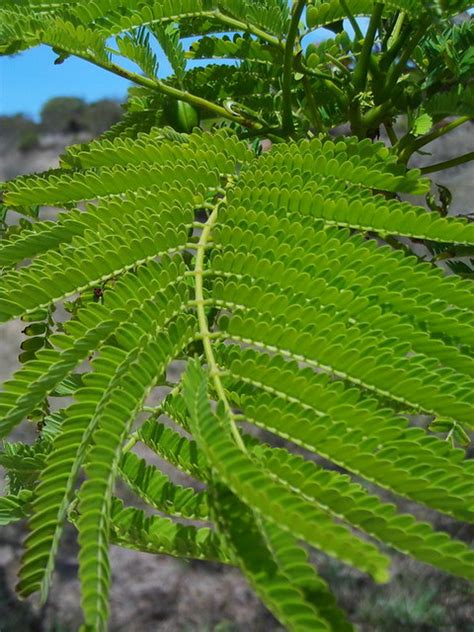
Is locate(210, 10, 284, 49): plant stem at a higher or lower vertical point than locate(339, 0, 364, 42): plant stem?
lower

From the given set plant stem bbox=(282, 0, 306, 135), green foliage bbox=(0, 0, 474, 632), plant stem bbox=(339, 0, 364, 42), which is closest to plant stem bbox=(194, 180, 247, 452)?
green foliage bbox=(0, 0, 474, 632)

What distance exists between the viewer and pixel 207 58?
864 mm

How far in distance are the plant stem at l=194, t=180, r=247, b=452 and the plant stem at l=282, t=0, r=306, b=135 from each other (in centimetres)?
24

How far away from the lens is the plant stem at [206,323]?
1.29ft

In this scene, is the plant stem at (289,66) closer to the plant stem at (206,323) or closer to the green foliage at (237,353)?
the green foliage at (237,353)

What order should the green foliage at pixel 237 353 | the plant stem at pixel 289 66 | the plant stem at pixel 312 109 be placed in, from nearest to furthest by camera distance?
the green foliage at pixel 237 353, the plant stem at pixel 289 66, the plant stem at pixel 312 109

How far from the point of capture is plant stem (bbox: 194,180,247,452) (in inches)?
15.5

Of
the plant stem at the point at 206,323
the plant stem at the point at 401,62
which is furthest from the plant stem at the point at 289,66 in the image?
the plant stem at the point at 206,323

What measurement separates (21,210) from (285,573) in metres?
0.55

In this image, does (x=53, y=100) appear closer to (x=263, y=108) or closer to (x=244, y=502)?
(x=263, y=108)

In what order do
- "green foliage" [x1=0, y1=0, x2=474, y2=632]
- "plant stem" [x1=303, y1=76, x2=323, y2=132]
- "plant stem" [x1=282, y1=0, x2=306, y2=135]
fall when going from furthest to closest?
"plant stem" [x1=303, y1=76, x2=323, y2=132]
"plant stem" [x1=282, y1=0, x2=306, y2=135]
"green foliage" [x1=0, y1=0, x2=474, y2=632]

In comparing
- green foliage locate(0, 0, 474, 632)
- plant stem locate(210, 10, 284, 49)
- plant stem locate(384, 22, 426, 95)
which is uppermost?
plant stem locate(210, 10, 284, 49)

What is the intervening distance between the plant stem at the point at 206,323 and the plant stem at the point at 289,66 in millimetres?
238

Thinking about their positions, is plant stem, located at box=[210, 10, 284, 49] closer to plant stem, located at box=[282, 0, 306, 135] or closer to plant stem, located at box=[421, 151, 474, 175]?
plant stem, located at box=[282, 0, 306, 135]
